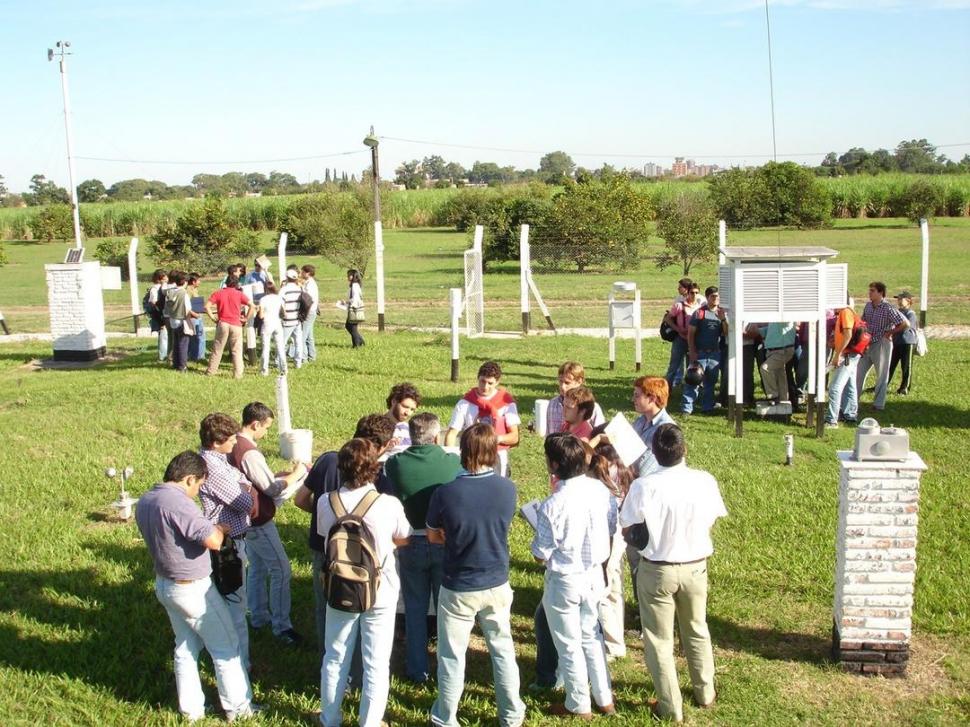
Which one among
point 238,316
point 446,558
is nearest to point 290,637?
point 446,558

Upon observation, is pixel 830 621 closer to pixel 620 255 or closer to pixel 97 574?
pixel 97 574

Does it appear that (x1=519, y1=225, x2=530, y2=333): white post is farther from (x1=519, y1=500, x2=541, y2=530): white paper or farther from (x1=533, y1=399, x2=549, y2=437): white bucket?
(x1=519, y1=500, x2=541, y2=530): white paper

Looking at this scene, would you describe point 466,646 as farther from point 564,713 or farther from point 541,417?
point 541,417

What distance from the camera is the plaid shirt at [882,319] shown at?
13.1 metres

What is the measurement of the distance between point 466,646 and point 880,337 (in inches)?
371

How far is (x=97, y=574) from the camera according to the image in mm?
7734

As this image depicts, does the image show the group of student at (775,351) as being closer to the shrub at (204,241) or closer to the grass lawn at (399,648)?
the grass lawn at (399,648)

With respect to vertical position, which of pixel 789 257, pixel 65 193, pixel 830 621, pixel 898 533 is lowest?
pixel 830 621

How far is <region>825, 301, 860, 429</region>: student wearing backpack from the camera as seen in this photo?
12281 millimetres

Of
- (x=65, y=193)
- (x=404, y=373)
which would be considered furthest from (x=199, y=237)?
(x=65, y=193)

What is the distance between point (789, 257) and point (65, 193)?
96.2m

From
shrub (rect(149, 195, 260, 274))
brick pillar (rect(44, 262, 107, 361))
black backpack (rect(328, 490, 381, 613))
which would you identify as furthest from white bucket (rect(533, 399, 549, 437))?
shrub (rect(149, 195, 260, 274))

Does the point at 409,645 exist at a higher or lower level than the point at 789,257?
lower

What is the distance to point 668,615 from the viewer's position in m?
5.59
